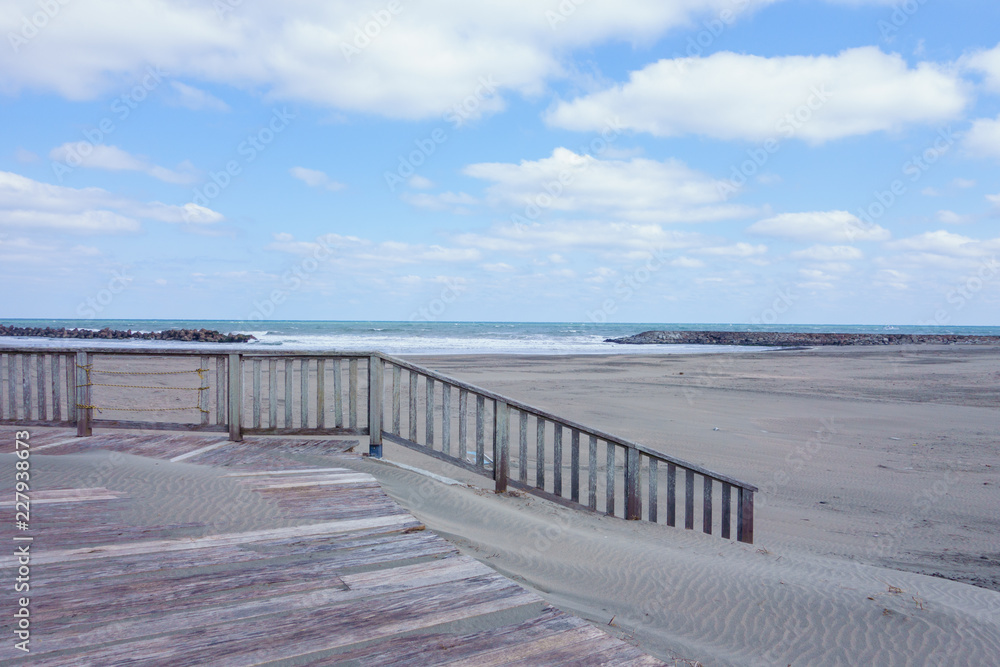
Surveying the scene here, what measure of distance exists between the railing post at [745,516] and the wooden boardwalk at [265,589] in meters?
3.81

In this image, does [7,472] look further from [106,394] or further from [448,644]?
[106,394]

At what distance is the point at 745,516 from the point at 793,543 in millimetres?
950

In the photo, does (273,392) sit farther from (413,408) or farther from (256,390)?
(413,408)

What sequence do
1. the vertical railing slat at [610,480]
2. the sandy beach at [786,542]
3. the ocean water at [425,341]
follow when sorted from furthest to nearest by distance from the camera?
the ocean water at [425,341] → the vertical railing slat at [610,480] → the sandy beach at [786,542]

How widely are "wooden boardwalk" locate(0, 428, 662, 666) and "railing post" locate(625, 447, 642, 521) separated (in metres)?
2.73

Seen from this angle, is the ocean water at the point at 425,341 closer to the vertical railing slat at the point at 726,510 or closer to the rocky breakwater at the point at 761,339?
the rocky breakwater at the point at 761,339

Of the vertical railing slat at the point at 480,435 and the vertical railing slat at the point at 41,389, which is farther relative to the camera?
the vertical railing slat at the point at 41,389

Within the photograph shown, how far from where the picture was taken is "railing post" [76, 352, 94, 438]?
7707 mm

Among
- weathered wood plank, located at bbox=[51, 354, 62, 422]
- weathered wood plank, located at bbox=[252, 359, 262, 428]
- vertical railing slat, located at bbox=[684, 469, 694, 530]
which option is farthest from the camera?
weathered wood plank, located at bbox=[51, 354, 62, 422]

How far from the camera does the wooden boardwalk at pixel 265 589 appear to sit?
246 cm

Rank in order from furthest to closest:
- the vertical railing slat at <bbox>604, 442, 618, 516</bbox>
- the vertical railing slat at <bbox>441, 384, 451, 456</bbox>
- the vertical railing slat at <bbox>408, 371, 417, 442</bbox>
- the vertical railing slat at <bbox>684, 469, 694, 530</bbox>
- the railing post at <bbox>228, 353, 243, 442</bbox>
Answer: the railing post at <bbox>228, 353, 243, 442</bbox>, the vertical railing slat at <bbox>408, 371, 417, 442</bbox>, the vertical railing slat at <bbox>441, 384, 451, 456</bbox>, the vertical railing slat at <bbox>604, 442, 618, 516</bbox>, the vertical railing slat at <bbox>684, 469, 694, 530</bbox>

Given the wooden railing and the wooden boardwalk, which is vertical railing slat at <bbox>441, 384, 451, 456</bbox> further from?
the wooden boardwalk

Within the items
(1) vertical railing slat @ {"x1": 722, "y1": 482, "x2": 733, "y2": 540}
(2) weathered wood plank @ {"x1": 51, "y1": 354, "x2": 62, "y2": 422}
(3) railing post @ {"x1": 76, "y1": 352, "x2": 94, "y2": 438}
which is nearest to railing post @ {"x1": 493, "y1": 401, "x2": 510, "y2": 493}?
(1) vertical railing slat @ {"x1": 722, "y1": 482, "x2": 733, "y2": 540}

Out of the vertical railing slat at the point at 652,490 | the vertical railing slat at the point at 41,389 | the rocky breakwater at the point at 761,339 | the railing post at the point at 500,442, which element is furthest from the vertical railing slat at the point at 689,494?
the rocky breakwater at the point at 761,339
